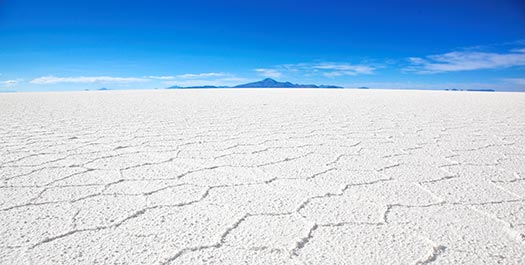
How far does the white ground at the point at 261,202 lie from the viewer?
3.07ft

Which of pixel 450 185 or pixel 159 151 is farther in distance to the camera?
pixel 159 151

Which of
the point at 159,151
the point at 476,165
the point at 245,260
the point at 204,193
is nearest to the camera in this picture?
the point at 245,260

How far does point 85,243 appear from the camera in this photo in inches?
38.2

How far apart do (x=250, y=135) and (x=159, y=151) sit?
89cm

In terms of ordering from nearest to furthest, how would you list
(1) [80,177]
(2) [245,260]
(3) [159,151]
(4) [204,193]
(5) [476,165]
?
1. (2) [245,260]
2. (4) [204,193]
3. (1) [80,177]
4. (5) [476,165]
5. (3) [159,151]

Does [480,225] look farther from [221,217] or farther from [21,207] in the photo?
[21,207]

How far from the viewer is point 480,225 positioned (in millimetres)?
1093

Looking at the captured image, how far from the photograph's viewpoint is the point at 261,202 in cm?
130

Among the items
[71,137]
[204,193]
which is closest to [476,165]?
[204,193]

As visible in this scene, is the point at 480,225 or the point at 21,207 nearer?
the point at 480,225

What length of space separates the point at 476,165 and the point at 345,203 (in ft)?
3.39

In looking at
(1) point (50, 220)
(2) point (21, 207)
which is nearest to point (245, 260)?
(1) point (50, 220)

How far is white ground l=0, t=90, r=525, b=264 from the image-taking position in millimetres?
937

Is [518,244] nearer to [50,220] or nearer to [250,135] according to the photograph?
[50,220]
